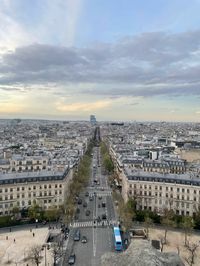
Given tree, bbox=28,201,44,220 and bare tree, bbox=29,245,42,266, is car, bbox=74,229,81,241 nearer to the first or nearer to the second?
bare tree, bbox=29,245,42,266

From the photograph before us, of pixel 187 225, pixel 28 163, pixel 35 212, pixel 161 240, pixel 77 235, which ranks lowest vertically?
pixel 77 235

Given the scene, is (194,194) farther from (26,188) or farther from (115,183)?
(26,188)

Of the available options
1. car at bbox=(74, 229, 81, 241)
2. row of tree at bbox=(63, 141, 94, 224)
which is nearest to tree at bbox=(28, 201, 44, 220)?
row of tree at bbox=(63, 141, 94, 224)

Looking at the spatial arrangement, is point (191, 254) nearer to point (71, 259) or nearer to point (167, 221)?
point (167, 221)

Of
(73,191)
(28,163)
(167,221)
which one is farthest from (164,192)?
(28,163)

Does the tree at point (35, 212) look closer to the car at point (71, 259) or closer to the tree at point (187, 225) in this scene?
the car at point (71, 259)

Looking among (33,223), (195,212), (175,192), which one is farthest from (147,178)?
(33,223)
